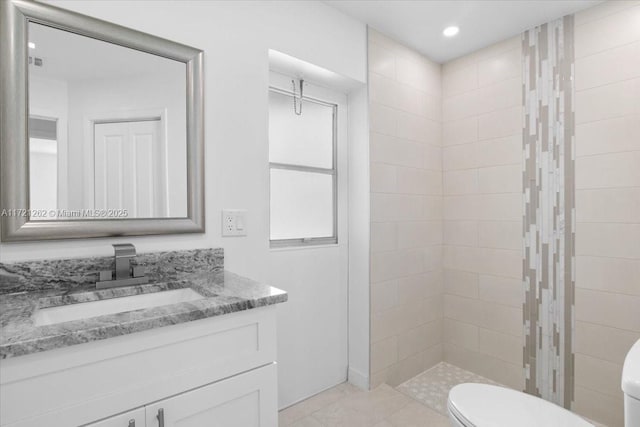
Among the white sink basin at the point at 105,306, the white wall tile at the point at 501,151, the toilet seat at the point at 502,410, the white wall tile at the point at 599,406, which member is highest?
the white wall tile at the point at 501,151

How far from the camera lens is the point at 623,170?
6.05 ft

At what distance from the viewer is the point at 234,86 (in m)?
1.59

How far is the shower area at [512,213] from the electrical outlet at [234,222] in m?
0.89

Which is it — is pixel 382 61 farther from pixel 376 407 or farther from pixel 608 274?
pixel 376 407

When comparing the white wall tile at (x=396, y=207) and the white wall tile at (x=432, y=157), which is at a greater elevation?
the white wall tile at (x=432, y=157)

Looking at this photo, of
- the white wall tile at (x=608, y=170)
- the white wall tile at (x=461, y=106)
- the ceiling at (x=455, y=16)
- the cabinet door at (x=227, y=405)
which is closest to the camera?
the cabinet door at (x=227, y=405)

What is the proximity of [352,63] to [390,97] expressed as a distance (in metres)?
0.37

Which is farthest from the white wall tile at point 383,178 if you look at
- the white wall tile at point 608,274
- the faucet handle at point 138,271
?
the faucet handle at point 138,271

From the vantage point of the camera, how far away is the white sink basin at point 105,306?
3.34ft

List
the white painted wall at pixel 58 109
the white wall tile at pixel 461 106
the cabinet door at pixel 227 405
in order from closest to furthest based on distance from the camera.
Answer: the cabinet door at pixel 227 405 < the white painted wall at pixel 58 109 < the white wall tile at pixel 461 106

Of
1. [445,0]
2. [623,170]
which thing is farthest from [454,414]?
[445,0]

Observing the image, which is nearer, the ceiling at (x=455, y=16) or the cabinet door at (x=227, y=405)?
the cabinet door at (x=227, y=405)

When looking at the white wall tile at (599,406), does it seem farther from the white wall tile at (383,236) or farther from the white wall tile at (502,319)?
the white wall tile at (383,236)

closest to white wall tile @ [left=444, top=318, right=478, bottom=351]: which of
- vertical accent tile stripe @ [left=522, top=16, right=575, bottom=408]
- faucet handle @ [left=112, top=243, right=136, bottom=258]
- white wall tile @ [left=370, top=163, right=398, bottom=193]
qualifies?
vertical accent tile stripe @ [left=522, top=16, right=575, bottom=408]
